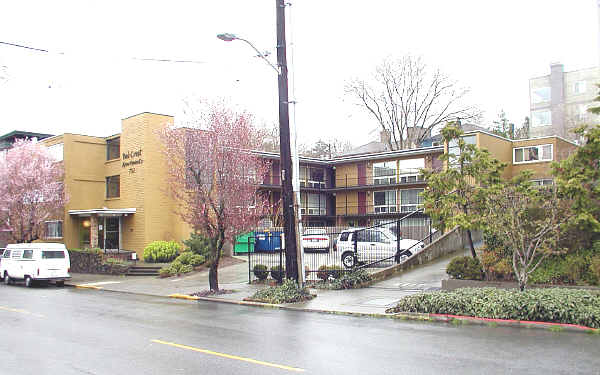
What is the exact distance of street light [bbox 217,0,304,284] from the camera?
49.7ft

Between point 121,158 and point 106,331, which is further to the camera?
point 121,158

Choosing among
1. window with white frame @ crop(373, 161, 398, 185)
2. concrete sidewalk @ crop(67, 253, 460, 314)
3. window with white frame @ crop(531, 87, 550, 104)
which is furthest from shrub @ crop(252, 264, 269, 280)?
window with white frame @ crop(531, 87, 550, 104)

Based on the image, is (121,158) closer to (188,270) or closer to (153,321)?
(188,270)

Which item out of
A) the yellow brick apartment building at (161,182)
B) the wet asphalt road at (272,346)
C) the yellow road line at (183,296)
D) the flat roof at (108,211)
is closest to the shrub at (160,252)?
the yellow brick apartment building at (161,182)

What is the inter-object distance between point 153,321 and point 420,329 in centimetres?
617

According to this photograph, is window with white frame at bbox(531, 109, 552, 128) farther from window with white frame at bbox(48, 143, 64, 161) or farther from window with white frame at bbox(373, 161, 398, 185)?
window with white frame at bbox(48, 143, 64, 161)

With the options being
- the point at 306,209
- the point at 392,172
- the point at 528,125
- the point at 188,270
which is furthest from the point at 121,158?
the point at 528,125

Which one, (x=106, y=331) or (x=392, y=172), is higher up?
(x=392, y=172)

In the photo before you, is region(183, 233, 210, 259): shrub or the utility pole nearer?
the utility pole

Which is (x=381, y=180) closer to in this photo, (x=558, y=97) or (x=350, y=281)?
(x=350, y=281)

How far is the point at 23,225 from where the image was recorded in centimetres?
3009

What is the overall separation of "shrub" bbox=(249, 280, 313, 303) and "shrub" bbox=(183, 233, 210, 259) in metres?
12.0

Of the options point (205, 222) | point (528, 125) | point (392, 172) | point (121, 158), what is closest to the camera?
point (205, 222)

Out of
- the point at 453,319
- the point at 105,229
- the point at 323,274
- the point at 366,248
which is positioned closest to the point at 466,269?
the point at 453,319
